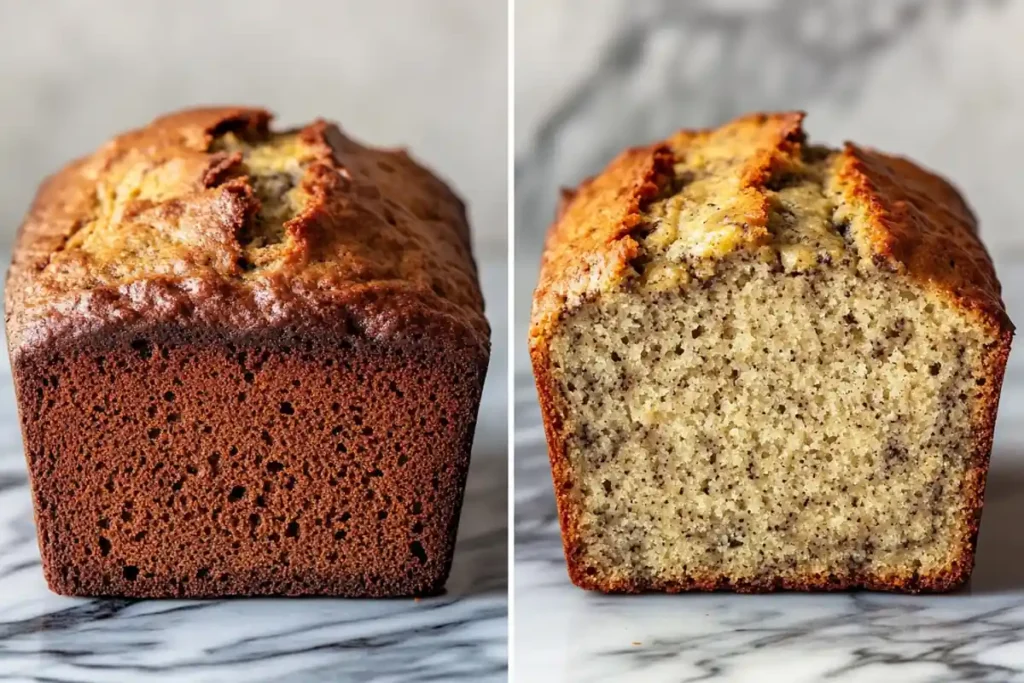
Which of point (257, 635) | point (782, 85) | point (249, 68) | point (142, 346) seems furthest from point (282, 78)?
point (257, 635)

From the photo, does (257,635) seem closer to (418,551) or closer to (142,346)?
(418,551)

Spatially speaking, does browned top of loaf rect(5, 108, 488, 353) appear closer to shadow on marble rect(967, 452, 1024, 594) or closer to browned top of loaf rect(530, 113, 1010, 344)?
browned top of loaf rect(530, 113, 1010, 344)

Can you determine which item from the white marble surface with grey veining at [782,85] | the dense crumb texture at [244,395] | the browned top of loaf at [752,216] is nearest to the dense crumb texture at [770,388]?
the browned top of loaf at [752,216]

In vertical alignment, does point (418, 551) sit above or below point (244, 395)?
below

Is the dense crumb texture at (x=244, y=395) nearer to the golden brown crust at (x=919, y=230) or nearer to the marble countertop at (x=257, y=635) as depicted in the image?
the marble countertop at (x=257, y=635)

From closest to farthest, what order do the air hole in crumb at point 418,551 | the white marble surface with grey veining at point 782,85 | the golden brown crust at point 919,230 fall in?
the golden brown crust at point 919,230 → the air hole in crumb at point 418,551 → the white marble surface with grey veining at point 782,85
